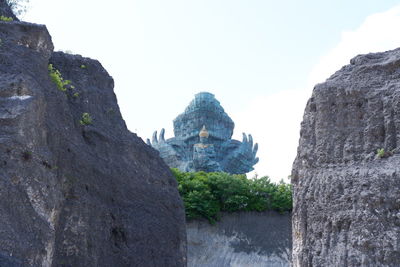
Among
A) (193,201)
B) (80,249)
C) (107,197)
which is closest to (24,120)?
(80,249)

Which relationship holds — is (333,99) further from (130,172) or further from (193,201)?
(193,201)

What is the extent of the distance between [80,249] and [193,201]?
759 inches

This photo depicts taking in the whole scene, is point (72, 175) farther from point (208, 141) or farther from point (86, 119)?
point (208, 141)

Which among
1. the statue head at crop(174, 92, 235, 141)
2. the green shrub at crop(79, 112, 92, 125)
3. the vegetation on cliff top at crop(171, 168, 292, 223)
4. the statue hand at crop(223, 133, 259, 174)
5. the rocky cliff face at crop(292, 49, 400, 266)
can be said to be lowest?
the rocky cliff face at crop(292, 49, 400, 266)

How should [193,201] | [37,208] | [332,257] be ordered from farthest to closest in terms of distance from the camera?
[193,201] < [37,208] < [332,257]

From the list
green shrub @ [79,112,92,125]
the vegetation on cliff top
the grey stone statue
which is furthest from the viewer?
the grey stone statue

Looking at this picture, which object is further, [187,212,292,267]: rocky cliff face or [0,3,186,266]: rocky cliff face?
[187,212,292,267]: rocky cliff face

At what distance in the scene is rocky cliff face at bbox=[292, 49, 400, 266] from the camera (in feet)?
28.0

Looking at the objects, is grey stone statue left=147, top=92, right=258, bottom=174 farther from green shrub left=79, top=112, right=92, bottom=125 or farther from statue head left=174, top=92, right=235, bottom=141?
green shrub left=79, top=112, right=92, bottom=125

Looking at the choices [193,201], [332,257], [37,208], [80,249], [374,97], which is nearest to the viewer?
[332,257]

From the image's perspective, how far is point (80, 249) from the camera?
1210 cm

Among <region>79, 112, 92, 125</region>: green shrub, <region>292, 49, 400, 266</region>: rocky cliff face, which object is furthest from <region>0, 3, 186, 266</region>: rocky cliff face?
<region>292, 49, 400, 266</region>: rocky cliff face

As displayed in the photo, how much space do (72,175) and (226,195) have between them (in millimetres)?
19795

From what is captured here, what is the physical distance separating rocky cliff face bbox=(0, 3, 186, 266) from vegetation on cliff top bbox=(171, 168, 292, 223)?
14.3 meters
